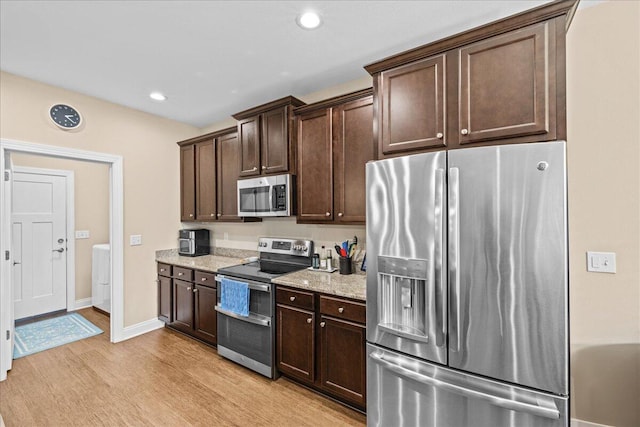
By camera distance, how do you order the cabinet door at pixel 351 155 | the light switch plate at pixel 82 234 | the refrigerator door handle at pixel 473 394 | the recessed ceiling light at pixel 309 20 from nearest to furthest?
the refrigerator door handle at pixel 473 394, the recessed ceiling light at pixel 309 20, the cabinet door at pixel 351 155, the light switch plate at pixel 82 234

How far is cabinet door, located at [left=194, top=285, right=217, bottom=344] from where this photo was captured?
3051 mm

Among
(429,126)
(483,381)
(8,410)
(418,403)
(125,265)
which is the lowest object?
(8,410)

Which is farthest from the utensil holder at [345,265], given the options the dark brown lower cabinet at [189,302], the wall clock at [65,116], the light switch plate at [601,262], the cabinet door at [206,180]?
the wall clock at [65,116]

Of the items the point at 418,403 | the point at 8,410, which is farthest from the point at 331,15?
the point at 8,410

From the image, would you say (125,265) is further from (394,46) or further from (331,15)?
(394,46)

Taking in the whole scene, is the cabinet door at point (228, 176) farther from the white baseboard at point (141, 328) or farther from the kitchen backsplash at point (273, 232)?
the white baseboard at point (141, 328)

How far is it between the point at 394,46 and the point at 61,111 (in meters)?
3.28

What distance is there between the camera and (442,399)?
1551mm

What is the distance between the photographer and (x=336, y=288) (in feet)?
7.08

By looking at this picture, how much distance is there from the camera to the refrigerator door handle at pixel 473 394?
4.31 ft

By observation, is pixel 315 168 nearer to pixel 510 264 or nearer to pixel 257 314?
pixel 257 314

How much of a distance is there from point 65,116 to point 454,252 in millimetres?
3796

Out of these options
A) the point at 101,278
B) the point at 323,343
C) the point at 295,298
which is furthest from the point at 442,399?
the point at 101,278

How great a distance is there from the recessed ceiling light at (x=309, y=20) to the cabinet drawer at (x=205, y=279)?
7.96 ft
